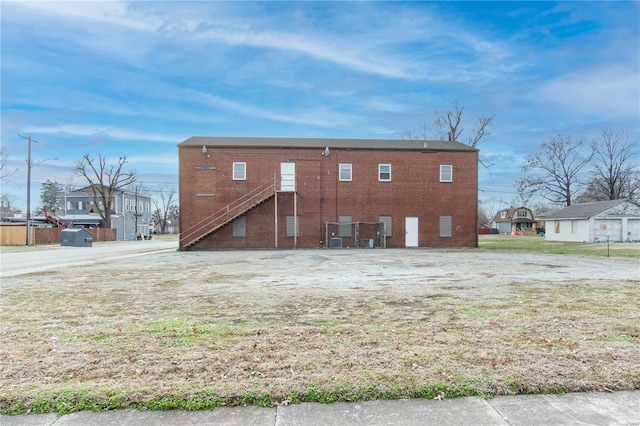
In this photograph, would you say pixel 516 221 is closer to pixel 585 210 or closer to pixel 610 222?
pixel 585 210

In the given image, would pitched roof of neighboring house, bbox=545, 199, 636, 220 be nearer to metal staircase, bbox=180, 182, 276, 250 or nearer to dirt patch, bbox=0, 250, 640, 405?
metal staircase, bbox=180, 182, 276, 250

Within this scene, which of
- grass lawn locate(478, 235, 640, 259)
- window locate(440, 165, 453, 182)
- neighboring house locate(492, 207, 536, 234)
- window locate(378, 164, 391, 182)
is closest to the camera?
grass lawn locate(478, 235, 640, 259)

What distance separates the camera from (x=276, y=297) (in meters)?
8.66

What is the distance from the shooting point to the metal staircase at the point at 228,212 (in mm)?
30109

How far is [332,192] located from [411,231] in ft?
→ 21.1

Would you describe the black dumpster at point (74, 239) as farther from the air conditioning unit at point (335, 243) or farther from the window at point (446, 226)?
the window at point (446, 226)

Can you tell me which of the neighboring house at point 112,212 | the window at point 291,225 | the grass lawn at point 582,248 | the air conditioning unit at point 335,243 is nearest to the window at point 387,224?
the air conditioning unit at point 335,243

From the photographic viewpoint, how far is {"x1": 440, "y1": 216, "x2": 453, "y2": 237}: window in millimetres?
32125

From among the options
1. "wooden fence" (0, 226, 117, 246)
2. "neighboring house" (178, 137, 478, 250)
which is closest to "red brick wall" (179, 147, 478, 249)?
"neighboring house" (178, 137, 478, 250)

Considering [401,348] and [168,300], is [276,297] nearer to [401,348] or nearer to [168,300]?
[168,300]

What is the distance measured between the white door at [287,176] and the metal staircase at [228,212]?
771 mm

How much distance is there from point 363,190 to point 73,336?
2718cm

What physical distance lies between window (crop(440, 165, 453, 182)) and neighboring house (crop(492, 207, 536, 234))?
59919 millimetres

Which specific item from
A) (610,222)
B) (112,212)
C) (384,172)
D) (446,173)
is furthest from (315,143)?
(112,212)
